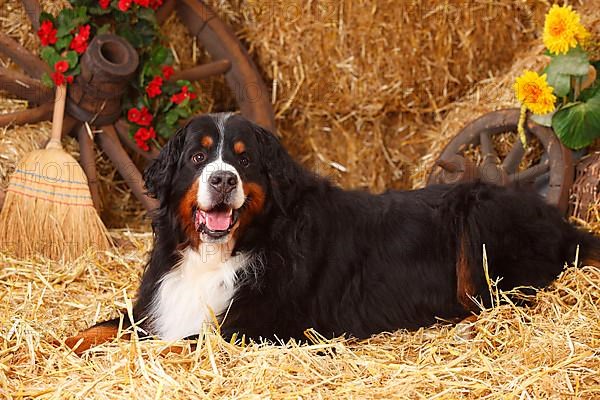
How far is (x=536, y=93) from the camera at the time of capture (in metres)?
4.57

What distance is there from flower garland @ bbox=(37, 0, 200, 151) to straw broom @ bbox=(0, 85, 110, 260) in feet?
1.60

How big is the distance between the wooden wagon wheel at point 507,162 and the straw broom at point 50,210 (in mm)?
2059

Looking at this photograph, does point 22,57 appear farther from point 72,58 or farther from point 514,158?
point 514,158

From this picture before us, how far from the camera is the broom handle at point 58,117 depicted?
4830 millimetres

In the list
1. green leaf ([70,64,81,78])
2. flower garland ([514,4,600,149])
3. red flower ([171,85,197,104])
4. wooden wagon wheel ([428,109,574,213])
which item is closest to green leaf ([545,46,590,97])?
flower garland ([514,4,600,149])

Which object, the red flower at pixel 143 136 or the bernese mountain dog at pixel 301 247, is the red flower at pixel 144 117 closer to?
the red flower at pixel 143 136

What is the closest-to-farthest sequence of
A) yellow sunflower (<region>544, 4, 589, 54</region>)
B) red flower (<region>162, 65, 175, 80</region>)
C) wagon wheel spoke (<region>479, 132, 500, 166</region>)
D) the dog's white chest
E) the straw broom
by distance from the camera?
the dog's white chest < yellow sunflower (<region>544, 4, 589, 54</region>) < the straw broom < wagon wheel spoke (<region>479, 132, 500, 166</region>) < red flower (<region>162, 65, 175, 80</region>)

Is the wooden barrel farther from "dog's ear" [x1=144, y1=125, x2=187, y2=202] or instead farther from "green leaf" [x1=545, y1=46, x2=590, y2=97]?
"green leaf" [x1=545, y1=46, x2=590, y2=97]

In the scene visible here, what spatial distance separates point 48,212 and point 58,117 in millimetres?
583

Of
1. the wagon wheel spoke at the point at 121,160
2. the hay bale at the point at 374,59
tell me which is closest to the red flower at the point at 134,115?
the wagon wheel spoke at the point at 121,160

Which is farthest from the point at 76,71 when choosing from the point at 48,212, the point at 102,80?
the point at 48,212

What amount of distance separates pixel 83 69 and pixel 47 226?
956 millimetres

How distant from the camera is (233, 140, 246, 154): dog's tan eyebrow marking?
3271 mm

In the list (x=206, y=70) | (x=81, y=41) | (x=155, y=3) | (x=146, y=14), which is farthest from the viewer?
(x=206, y=70)
